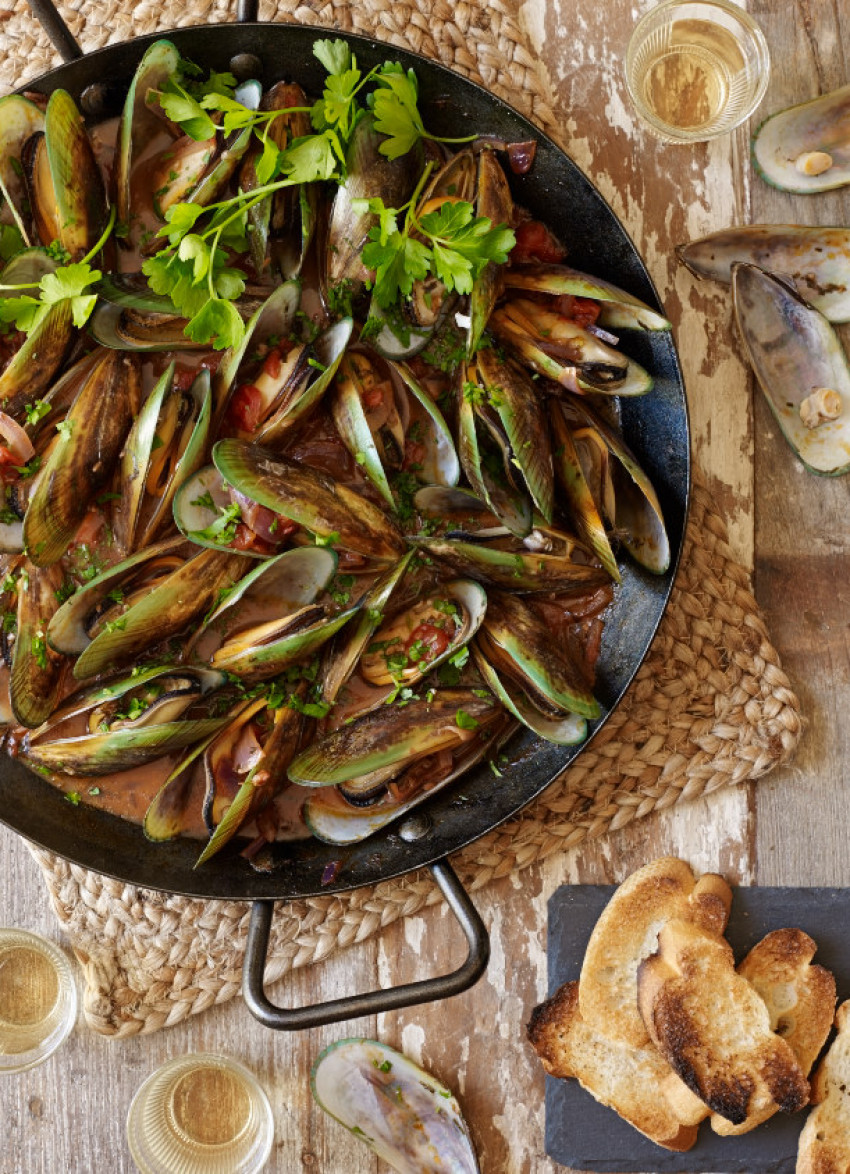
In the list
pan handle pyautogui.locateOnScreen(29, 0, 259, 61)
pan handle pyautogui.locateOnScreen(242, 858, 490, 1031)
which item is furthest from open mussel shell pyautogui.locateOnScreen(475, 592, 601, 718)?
pan handle pyautogui.locateOnScreen(29, 0, 259, 61)

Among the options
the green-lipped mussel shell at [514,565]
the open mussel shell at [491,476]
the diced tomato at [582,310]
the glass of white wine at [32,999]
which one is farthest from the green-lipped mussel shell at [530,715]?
the glass of white wine at [32,999]

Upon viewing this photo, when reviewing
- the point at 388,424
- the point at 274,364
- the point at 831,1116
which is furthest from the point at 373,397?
the point at 831,1116

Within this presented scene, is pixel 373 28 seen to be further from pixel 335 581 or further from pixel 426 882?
pixel 426 882

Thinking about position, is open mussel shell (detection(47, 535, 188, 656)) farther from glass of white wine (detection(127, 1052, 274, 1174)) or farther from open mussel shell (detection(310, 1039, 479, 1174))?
open mussel shell (detection(310, 1039, 479, 1174))

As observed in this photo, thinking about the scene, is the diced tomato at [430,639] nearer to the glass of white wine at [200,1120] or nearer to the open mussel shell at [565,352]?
the open mussel shell at [565,352]

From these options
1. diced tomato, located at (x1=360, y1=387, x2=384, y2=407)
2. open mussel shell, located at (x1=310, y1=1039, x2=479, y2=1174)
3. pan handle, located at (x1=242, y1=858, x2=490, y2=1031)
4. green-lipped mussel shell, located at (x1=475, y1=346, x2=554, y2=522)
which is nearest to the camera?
pan handle, located at (x1=242, y1=858, x2=490, y2=1031)

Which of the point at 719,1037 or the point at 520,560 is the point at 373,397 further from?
the point at 719,1037
